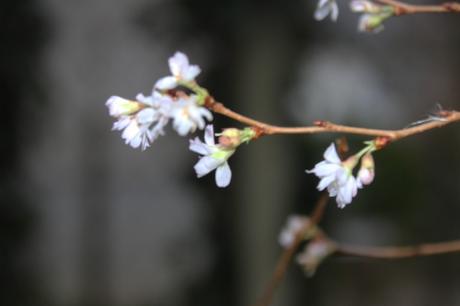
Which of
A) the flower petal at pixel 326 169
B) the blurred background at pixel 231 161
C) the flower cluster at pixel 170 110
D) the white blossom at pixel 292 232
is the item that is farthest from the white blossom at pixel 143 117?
the blurred background at pixel 231 161

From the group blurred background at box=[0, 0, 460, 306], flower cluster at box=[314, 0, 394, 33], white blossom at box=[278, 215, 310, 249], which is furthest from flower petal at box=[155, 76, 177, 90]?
blurred background at box=[0, 0, 460, 306]

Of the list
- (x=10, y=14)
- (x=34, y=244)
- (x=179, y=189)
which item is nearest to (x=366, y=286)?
(x=179, y=189)

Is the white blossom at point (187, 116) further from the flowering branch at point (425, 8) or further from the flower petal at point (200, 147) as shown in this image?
the flowering branch at point (425, 8)

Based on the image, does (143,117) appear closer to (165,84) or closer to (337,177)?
(165,84)

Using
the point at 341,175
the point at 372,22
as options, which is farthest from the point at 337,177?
the point at 372,22

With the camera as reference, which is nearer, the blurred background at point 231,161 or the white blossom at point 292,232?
the white blossom at point 292,232

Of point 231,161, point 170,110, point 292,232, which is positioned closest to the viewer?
point 170,110

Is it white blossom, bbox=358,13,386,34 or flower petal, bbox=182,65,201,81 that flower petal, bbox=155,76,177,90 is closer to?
flower petal, bbox=182,65,201,81
